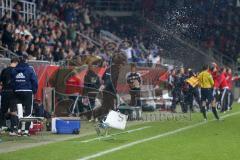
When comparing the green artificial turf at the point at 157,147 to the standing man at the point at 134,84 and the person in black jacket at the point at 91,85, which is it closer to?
the person in black jacket at the point at 91,85

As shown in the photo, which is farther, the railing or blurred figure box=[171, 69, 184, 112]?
the railing

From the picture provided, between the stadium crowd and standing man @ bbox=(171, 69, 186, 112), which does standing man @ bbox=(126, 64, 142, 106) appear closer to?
the stadium crowd

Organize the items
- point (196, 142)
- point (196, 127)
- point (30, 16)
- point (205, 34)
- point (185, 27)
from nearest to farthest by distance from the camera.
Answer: point (196, 142), point (196, 127), point (30, 16), point (185, 27), point (205, 34)

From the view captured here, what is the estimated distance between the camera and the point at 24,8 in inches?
1294

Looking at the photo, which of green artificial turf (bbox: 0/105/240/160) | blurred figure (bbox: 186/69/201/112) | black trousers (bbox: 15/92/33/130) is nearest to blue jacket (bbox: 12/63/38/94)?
black trousers (bbox: 15/92/33/130)

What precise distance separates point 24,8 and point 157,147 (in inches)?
713

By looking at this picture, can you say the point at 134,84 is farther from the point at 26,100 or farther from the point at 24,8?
the point at 24,8

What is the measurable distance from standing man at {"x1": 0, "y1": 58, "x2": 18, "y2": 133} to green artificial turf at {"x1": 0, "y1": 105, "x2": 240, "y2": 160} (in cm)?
230

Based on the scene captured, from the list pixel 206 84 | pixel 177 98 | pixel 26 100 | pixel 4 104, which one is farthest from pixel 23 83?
pixel 177 98

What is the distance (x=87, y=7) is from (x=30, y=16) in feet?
36.2

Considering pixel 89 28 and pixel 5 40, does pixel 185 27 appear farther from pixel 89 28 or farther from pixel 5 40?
pixel 5 40

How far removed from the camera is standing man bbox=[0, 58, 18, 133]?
741 inches

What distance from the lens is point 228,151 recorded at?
1520cm

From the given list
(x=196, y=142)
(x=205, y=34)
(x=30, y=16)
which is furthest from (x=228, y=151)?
(x=205, y=34)
